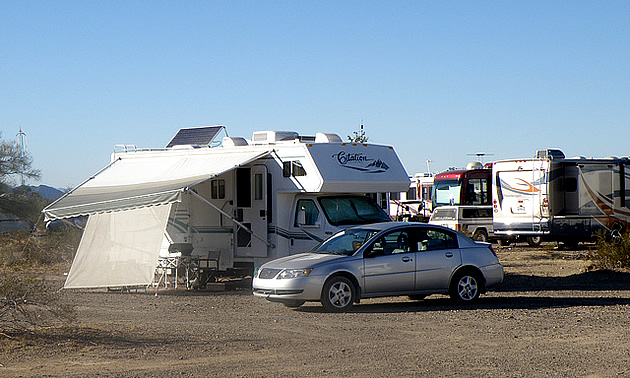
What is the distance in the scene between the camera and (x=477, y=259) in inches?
551

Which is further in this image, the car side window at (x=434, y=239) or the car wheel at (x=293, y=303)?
the car side window at (x=434, y=239)

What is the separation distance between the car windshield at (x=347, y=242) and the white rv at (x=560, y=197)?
12469mm

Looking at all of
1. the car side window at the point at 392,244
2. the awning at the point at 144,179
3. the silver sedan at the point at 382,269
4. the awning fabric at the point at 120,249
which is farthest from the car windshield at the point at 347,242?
the awning fabric at the point at 120,249

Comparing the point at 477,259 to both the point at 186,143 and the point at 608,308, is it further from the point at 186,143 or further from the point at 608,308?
the point at 186,143

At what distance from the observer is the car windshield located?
13.5 metres

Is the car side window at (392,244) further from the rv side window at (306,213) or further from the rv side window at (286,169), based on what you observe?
the rv side window at (286,169)

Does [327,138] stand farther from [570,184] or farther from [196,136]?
[570,184]

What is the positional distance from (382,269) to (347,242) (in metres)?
0.91

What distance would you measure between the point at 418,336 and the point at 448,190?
20.8m

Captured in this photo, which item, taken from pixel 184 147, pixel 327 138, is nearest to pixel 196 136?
pixel 184 147

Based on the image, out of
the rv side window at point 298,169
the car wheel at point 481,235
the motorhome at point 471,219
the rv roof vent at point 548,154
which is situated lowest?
the car wheel at point 481,235

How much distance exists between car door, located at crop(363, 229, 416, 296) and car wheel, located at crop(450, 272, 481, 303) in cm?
80

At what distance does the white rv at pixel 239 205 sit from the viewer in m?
16.1

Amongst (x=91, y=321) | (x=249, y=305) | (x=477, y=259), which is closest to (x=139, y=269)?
(x=249, y=305)
